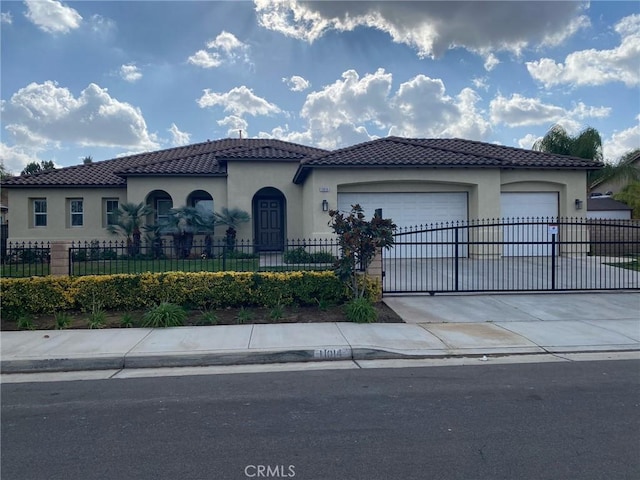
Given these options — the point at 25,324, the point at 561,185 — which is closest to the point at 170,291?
the point at 25,324

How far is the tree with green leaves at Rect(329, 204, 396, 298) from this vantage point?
945 centimetres

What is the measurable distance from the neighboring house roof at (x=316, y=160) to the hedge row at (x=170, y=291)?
26.5 feet

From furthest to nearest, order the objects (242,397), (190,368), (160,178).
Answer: (160,178) < (190,368) < (242,397)

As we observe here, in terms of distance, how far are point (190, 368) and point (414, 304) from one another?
553 cm

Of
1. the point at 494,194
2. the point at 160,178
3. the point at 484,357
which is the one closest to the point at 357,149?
the point at 494,194

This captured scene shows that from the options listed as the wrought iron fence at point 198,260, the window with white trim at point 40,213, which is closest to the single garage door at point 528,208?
the wrought iron fence at point 198,260

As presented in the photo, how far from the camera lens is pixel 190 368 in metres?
6.62

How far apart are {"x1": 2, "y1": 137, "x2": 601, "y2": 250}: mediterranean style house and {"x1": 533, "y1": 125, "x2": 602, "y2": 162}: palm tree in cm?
1479

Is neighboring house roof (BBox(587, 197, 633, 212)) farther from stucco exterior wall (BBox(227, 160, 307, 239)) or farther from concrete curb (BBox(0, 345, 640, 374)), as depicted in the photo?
concrete curb (BBox(0, 345, 640, 374))

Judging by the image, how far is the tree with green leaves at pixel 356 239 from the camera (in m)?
9.45

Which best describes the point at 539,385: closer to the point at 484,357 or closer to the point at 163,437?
the point at 484,357

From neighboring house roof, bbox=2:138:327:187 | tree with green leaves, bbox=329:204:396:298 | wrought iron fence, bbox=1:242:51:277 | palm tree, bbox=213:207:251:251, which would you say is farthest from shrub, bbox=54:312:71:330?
neighboring house roof, bbox=2:138:327:187

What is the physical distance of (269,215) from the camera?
2191cm

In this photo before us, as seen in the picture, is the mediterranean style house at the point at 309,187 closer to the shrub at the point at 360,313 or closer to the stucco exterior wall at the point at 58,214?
the stucco exterior wall at the point at 58,214
